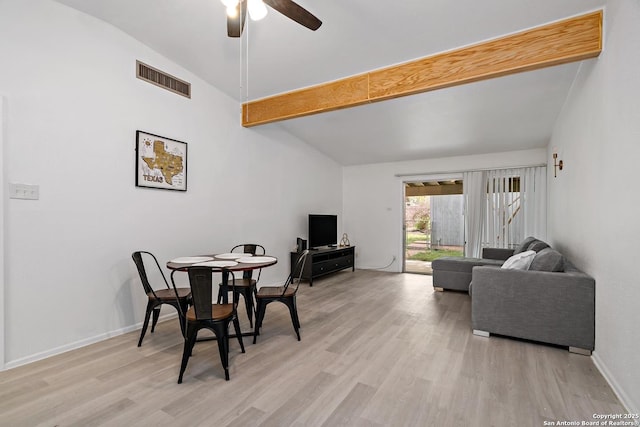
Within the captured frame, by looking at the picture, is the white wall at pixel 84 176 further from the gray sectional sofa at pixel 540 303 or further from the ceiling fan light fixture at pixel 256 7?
the gray sectional sofa at pixel 540 303

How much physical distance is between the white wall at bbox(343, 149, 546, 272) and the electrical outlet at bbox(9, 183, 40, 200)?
5.74m

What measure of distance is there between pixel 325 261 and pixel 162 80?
3.81 metres

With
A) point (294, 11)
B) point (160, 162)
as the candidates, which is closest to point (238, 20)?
point (294, 11)

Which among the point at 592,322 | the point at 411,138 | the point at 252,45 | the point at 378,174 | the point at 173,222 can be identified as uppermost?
the point at 252,45

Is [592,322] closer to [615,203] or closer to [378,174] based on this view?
[615,203]

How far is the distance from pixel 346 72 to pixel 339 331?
114 inches

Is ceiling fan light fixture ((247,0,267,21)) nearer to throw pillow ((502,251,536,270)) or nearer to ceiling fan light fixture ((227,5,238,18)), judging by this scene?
ceiling fan light fixture ((227,5,238,18))

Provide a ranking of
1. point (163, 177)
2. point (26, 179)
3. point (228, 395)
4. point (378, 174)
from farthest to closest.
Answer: point (378, 174) < point (163, 177) < point (26, 179) < point (228, 395)

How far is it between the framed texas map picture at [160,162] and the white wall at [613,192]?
4016 mm

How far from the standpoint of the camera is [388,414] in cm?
182

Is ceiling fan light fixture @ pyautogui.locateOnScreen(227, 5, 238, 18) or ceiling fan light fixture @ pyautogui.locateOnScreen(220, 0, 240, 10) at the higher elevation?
ceiling fan light fixture @ pyautogui.locateOnScreen(227, 5, 238, 18)

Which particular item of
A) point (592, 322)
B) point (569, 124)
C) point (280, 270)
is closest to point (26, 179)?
point (280, 270)

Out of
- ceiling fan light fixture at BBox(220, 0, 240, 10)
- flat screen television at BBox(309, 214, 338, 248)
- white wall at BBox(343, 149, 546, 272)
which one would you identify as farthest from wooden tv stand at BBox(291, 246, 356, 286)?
ceiling fan light fixture at BBox(220, 0, 240, 10)

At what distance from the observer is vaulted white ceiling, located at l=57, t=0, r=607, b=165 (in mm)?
2543
